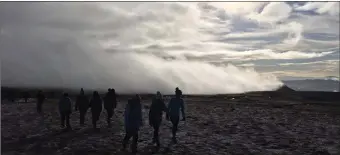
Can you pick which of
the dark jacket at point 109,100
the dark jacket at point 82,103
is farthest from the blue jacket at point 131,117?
the dark jacket at point 82,103

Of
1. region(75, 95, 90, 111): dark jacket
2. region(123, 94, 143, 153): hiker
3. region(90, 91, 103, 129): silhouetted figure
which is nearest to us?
region(123, 94, 143, 153): hiker

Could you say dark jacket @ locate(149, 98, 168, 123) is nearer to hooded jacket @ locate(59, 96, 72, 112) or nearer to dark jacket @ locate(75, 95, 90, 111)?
hooded jacket @ locate(59, 96, 72, 112)

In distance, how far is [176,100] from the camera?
755 inches

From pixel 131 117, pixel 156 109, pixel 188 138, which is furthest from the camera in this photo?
pixel 188 138

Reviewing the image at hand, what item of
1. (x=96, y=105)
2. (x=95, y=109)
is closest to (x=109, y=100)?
(x=96, y=105)

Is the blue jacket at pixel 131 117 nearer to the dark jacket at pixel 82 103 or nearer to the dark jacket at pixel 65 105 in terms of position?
the dark jacket at pixel 65 105

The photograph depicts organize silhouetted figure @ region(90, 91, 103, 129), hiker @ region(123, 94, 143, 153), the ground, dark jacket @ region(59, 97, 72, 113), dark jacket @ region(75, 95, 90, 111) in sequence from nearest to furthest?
hiker @ region(123, 94, 143, 153) → the ground → dark jacket @ region(59, 97, 72, 113) → silhouetted figure @ region(90, 91, 103, 129) → dark jacket @ region(75, 95, 90, 111)

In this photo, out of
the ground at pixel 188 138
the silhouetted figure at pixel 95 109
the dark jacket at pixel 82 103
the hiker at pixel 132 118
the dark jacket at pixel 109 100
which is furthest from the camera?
the dark jacket at pixel 82 103

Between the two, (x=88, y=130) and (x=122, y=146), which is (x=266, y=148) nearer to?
(x=122, y=146)

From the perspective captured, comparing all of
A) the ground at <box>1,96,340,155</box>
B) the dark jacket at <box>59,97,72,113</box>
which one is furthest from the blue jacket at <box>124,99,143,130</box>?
the dark jacket at <box>59,97,72,113</box>

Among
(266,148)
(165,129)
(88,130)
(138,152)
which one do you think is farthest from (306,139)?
(88,130)

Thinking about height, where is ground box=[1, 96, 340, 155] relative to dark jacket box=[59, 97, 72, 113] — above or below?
below

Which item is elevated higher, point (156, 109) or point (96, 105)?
point (96, 105)

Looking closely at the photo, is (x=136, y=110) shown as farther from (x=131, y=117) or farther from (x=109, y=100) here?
(x=109, y=100)
